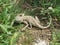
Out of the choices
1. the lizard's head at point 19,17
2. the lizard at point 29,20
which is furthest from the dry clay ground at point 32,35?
the lizard's head at point 19,17

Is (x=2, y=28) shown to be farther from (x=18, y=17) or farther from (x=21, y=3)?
(x=21, y=3)

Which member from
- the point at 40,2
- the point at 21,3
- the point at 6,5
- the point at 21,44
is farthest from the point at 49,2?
the point at 21,44

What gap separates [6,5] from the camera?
7.26 metres

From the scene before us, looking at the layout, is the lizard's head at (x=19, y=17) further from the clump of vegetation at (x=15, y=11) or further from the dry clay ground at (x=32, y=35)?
the dry clay ground at (x=32, y=35)

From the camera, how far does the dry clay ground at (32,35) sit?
6719mm

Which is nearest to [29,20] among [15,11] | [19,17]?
[19,17]

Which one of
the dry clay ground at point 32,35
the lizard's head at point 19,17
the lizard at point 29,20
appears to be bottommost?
the dry clay ground at point 32,35

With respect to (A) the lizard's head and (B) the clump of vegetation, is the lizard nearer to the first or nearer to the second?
(A) the lizard's head

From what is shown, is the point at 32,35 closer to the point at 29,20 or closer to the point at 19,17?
the point at 29,20

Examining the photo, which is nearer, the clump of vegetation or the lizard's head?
the clump of vegetation

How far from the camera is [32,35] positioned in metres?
6.97

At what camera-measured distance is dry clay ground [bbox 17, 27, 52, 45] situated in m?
6.72

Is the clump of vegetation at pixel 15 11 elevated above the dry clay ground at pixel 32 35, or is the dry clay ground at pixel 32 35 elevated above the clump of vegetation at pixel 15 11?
the clump of vegetation at pixel 15 11

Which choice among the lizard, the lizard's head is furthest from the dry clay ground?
the lizard's head
